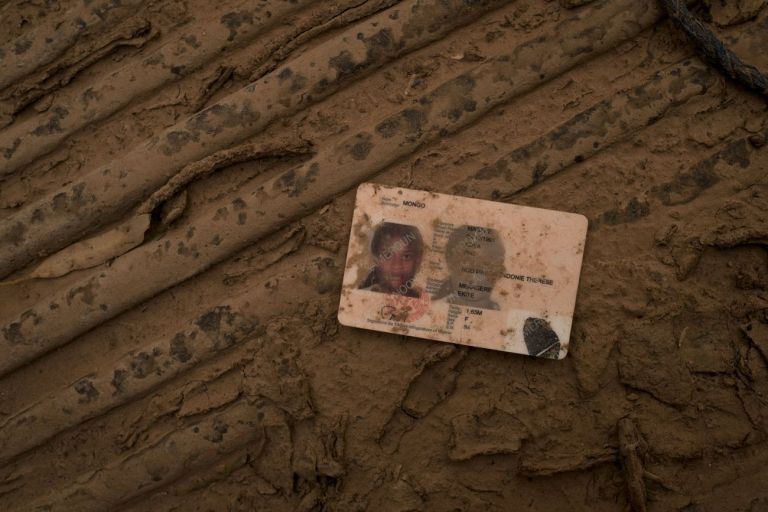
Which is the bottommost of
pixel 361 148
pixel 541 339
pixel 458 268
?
pixel 541 339

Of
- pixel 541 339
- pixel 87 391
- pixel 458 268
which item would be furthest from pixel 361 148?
pixel 87 391

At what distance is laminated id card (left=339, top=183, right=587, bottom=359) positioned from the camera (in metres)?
1.07

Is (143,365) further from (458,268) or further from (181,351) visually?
(458,268)

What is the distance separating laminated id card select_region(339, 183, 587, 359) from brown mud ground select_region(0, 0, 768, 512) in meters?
0.03

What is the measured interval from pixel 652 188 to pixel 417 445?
65cm

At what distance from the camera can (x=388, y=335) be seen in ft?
3.58

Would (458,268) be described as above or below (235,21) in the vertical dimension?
below

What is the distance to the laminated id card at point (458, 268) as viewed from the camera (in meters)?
1.07

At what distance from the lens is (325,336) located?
108 centimetres

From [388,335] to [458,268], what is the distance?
7.3 inches

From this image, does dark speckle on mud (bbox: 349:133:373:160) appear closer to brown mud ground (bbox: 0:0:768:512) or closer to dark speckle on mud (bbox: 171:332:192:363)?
brown mud ground (bbox: 0:0:768:512)

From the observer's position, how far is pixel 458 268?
3.57 ft

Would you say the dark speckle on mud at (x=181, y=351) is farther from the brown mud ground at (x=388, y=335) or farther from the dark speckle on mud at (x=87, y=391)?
the dark speckle on mud at (x=87, y=391)

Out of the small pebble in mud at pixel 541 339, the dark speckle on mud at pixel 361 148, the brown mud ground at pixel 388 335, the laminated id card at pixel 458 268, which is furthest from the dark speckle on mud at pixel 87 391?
the small pebble in mud at pixel 541 339
